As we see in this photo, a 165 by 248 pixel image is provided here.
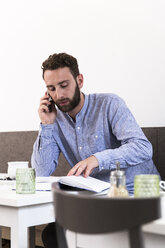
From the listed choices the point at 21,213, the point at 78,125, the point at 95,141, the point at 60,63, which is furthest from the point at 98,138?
the point at 21,213

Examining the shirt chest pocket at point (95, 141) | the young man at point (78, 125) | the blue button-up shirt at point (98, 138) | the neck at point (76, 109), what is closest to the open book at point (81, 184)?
the blue button-up shirt at point (98, 138)

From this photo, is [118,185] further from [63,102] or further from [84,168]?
[63,102]

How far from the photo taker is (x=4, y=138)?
3211 millimetres

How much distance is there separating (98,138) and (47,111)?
0.33m

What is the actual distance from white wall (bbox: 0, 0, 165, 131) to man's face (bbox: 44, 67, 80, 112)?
0.71m

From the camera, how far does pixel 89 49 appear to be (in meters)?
2.88

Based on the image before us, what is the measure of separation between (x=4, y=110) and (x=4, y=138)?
39cm

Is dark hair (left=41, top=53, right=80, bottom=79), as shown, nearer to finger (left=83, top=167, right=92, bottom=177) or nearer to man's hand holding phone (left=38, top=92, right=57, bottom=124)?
man's hand holding phone (left=38, top=92, right=57, bottom=124)

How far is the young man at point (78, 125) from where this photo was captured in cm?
184

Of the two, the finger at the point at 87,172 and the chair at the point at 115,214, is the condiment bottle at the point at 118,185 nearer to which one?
the chair at the point at 115,214

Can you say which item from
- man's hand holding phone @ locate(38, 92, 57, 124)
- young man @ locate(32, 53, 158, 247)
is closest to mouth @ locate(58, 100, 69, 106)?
young man @ locate(32, 53, 158, 247)

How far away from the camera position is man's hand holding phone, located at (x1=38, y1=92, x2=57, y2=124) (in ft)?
6.73

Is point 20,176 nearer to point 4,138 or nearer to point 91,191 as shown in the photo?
point 91,191

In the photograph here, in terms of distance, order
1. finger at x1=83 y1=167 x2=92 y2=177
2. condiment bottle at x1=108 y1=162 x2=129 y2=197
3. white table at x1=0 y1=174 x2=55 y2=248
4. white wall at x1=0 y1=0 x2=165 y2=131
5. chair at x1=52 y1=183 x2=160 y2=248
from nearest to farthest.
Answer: chair at x1=52 y1=183 x2=160 y2=248, condiment bottle at x1=108 y1=162 x2=129 y2=197, white table at x1=0 y1=174 x2=55 y2=248, finger at x1=83 y1=167 x2=92 y2=177, white wall at x1=0 y1=0 x2=165 y2=131
